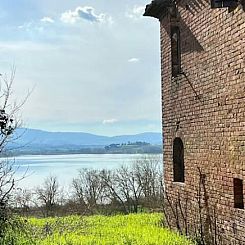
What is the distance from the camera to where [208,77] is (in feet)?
32.8

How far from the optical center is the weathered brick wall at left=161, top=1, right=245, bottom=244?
8.77 m

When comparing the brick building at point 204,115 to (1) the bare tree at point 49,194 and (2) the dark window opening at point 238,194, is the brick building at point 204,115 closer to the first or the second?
(2) the dark window opening at point 238,194

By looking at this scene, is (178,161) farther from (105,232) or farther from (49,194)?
(49,194)

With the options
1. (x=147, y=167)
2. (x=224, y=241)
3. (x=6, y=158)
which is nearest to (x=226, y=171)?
(x=224, y=241)

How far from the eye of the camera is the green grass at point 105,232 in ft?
36.2

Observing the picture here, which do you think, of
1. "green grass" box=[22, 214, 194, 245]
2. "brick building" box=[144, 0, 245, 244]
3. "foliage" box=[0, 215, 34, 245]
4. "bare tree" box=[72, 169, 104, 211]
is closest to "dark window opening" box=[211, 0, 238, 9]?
"brick building" box=[144, 0, 245, 244]

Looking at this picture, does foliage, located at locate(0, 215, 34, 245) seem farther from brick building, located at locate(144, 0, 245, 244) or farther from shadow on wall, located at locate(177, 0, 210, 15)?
shadow on wall, located at locate(177, 0, 210, 15)

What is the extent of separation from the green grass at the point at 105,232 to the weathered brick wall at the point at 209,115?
0.67 m

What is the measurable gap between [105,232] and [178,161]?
2.67 meters

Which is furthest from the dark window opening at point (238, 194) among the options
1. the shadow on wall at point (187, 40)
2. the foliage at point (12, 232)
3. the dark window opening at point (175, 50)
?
the foliage at point (12, 232)

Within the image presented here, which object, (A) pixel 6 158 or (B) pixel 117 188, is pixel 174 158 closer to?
(A) pixel 6 158

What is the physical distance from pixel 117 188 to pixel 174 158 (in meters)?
18.6

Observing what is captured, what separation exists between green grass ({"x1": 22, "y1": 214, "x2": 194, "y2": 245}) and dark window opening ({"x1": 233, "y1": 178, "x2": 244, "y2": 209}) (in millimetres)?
1938

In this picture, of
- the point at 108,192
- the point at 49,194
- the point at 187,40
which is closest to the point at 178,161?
the point at 187,40
